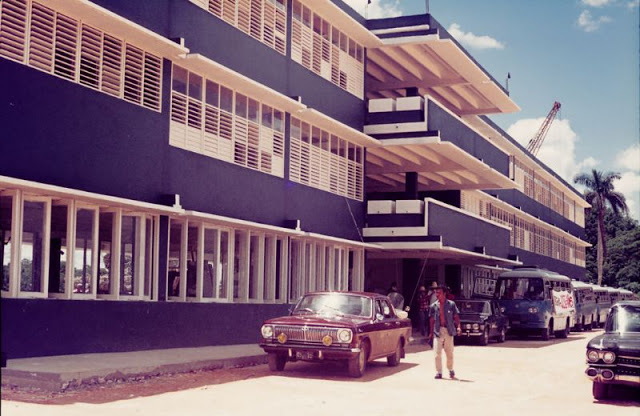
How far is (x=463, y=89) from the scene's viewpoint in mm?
37688

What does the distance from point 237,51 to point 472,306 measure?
12.3 m

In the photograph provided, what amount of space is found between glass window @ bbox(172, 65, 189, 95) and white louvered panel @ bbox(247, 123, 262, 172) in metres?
3.17

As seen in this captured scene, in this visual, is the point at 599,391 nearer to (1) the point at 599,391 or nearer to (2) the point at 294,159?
(1) the point at 599,391

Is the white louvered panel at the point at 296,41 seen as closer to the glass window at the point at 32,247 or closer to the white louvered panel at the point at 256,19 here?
the white louvered panel at the point at 256,19

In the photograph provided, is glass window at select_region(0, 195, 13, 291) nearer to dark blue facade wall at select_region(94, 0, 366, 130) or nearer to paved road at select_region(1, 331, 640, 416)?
paved road at select_region(1, 331, 640, 416)

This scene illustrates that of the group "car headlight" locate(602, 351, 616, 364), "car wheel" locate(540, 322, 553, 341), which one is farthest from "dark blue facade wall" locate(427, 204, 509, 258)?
"car headlight" locate(602, 351, 616, 364)

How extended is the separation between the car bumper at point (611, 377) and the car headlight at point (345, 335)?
14.4 feet

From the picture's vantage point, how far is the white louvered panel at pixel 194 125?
2044 centimetres

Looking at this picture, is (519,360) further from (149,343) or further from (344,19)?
(344,19)

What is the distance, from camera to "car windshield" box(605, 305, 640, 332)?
15.5 metres

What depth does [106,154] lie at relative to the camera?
57.3ft

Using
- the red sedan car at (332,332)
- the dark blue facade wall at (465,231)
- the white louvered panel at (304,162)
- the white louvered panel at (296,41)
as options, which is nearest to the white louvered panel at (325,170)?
the white louvered panel at (304,162)

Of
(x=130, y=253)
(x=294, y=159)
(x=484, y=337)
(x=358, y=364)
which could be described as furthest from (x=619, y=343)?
(x=484, y=337)

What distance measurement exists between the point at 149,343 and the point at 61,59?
5881 mm
